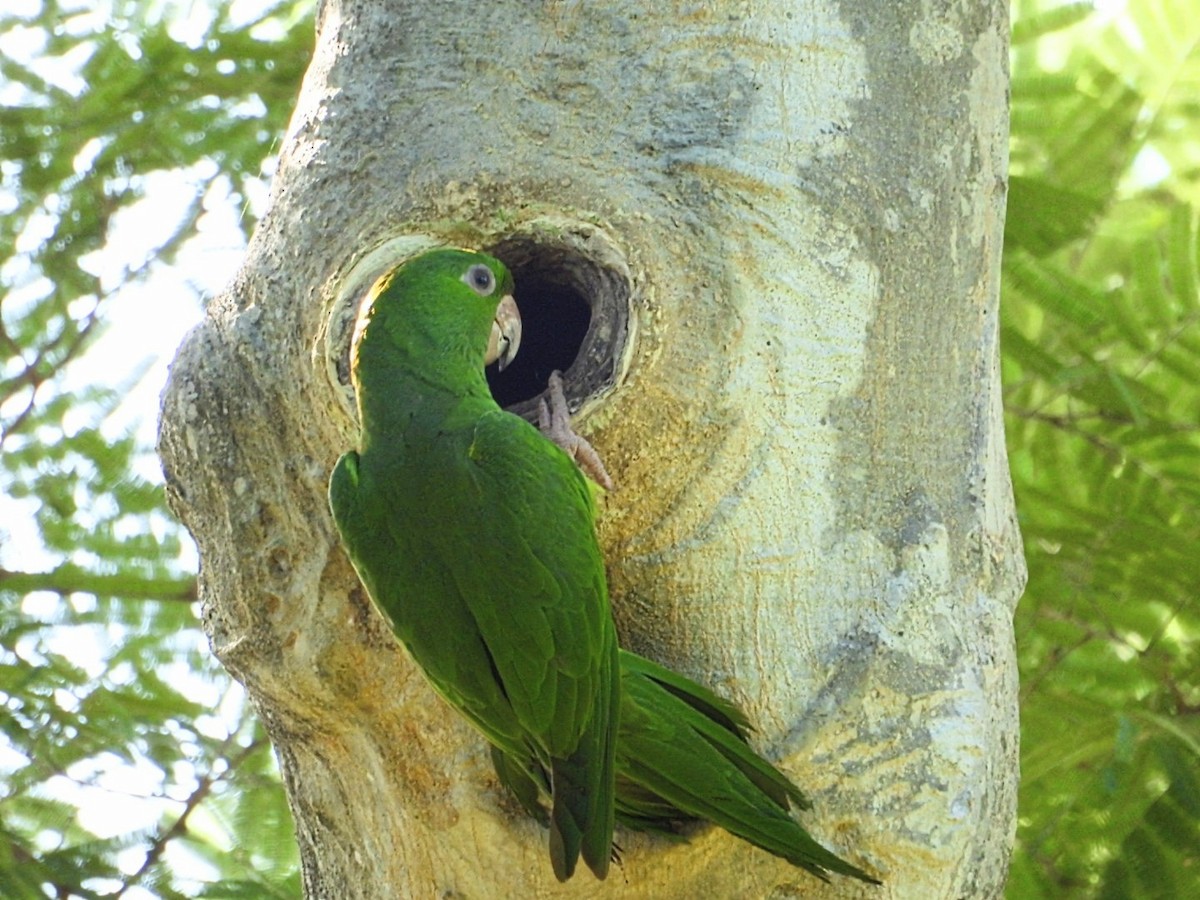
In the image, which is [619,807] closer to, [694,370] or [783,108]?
[694,370]

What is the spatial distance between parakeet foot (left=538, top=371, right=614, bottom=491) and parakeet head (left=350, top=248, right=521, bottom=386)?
20cm

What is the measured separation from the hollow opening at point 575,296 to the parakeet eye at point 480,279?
0.11 meters

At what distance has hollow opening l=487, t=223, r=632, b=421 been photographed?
2619mm

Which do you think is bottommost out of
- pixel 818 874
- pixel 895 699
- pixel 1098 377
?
pixel 818 874

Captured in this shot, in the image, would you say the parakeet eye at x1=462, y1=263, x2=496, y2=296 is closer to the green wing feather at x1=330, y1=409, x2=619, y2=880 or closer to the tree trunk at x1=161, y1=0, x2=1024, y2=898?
the tree trunk at x1=161, y1=0, x2=1024, y2=898

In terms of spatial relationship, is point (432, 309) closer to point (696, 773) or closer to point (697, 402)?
point (697, 402)

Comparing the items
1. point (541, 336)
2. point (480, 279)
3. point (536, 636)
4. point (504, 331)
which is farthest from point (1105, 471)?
point (536, 636)

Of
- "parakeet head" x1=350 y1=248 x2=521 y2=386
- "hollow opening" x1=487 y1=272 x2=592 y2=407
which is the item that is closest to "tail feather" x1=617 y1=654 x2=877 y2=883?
"parakeet head" x1=350 y1=248 x2=521 y2=386

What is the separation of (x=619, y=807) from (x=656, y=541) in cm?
49

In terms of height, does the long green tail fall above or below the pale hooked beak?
below

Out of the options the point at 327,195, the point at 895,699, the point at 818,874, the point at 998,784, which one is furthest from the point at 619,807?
the point at 327,195

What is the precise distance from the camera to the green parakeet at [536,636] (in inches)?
89.4

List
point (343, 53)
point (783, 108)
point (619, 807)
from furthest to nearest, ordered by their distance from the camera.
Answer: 1. point (343, 53)
2. point (783, 108)
3. point (619, 807)

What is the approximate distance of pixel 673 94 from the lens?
9.27ft
